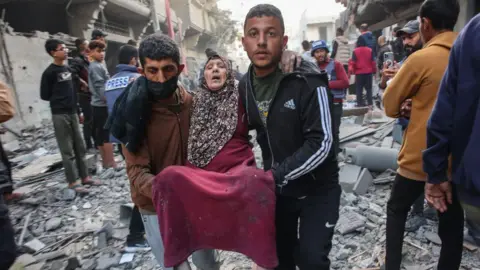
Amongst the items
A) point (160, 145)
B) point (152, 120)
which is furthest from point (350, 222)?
point (152, 120)

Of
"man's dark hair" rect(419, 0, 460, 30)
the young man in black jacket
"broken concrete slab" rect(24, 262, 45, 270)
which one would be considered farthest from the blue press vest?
"broken concrete slab" rect(24, 262, 45, 270)

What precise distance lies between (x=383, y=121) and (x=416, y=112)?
19.7 feet

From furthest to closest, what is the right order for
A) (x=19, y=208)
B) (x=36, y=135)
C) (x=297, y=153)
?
(x=36, y=135)
(x=19, y=208)
(x=297, y=153)

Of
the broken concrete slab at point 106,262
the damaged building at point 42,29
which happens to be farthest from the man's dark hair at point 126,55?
the damaged building at point 42,29

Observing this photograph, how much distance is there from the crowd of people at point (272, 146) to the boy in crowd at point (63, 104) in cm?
270

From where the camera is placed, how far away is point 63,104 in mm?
4922

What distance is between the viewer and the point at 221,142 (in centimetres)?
210

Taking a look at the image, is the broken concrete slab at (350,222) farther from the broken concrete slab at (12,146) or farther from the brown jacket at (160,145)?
the broken concrete slab at (12,146)

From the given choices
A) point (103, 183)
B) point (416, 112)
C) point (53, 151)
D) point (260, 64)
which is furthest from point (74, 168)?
point (416, 112)

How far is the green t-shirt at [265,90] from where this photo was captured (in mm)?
2023

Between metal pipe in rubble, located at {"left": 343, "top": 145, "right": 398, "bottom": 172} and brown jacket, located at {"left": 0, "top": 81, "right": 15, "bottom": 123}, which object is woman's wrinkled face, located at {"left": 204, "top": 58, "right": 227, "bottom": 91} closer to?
brown jacket, located at {"left": 0, "top": 81, "right": 15, "bottom": 123}

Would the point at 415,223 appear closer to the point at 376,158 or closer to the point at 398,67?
the point at 376,158

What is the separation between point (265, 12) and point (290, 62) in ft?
1.09

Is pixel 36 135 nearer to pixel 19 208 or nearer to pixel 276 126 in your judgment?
pixel 19 208
